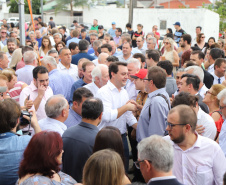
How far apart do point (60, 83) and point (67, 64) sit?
1.22 meters

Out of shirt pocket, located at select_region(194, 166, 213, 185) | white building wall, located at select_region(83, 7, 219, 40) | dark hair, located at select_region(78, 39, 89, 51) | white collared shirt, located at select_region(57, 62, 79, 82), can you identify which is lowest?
shirt pocket, located at select_region(194, 166, 213, 185)

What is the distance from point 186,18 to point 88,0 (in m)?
44.9

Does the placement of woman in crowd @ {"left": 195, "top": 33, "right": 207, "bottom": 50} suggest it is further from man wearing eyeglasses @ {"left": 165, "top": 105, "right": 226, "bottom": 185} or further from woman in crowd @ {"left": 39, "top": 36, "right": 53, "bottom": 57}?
man wearing eyeglasses @ {"left": 165, "top": 105, "right": 226, "bottom": 185}

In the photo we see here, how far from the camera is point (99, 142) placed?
345 cm

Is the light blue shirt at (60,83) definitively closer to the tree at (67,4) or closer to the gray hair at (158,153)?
the gray hair at (158,153)

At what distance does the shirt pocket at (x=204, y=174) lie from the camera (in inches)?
135

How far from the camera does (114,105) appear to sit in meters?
5.40

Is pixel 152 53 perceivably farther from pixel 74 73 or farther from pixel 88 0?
pixel 88 0

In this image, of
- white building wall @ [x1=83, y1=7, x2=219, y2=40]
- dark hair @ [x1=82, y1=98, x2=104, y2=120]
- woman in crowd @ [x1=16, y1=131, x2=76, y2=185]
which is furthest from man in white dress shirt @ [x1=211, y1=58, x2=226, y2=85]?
white building wall @ [x1=83, y1=7, x2=219, y2=40]

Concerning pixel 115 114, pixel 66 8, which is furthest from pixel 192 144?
pixel 66 8

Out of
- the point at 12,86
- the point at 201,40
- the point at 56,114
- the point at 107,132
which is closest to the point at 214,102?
the point at 107,132

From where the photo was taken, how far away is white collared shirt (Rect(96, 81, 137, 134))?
16.9 ft

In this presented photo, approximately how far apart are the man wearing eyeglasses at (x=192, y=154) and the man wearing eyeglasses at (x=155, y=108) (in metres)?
1.13

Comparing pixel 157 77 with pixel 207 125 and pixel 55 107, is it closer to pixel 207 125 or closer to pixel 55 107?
pixel 207 125
